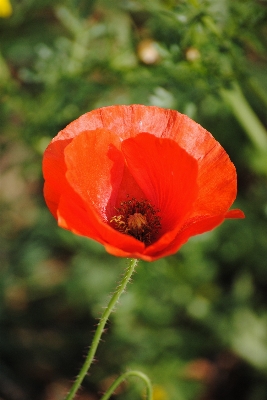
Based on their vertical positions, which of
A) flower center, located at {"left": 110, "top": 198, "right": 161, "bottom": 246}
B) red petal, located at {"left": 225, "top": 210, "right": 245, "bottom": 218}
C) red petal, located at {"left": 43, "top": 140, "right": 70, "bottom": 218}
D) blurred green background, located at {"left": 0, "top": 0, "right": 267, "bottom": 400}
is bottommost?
blurred green background, located at {"left": 0, "top": 0, "right": 267, "bottom": 400}

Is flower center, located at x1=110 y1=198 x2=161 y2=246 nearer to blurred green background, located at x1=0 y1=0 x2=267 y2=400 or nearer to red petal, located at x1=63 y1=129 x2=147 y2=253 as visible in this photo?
red petal, located at x1=63 y1=129 x2=147 y2=253

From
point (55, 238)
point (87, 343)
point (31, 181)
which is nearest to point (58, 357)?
point (87, 343)

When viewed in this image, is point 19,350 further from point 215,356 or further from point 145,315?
point 215,356

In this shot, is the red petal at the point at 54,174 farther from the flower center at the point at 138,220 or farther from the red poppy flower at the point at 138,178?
the flower center at the point at 138,220

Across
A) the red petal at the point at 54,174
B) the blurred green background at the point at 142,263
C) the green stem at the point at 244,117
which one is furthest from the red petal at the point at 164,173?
the green stem at the point at 244,117

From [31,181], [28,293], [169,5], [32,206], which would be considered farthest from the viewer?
[31,181]

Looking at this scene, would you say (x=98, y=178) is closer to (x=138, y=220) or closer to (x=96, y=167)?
(x=96, y=167)

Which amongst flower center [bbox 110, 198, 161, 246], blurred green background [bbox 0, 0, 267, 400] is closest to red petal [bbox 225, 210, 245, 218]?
flower center [bbox 110, 198, 161, 246]

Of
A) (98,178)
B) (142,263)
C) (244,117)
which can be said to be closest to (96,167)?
(98,178)
